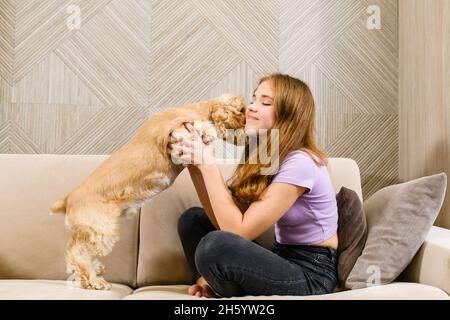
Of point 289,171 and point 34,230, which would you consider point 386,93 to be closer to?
point 289,171

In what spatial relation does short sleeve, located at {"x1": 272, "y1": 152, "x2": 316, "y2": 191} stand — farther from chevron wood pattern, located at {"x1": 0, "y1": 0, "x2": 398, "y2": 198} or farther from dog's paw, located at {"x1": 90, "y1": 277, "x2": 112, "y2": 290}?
chevron wood pattern, located at {"x1": 0, "y1": 0, "x2": 398, "y2": 198}

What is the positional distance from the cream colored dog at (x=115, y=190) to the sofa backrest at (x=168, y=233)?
0.25 m

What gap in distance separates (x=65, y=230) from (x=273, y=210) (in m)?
0.89

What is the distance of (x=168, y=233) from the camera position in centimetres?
184

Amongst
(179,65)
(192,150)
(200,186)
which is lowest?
(200,186)

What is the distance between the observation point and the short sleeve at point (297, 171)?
1.45 metres

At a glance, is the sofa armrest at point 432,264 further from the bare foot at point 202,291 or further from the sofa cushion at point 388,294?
the bare foot at point 202,291

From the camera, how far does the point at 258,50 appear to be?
7.82 feet

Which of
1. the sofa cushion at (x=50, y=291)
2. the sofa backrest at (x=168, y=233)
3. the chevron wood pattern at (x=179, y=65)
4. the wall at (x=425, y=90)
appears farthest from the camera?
the chevron wood pattern at (x=179, y=65)
